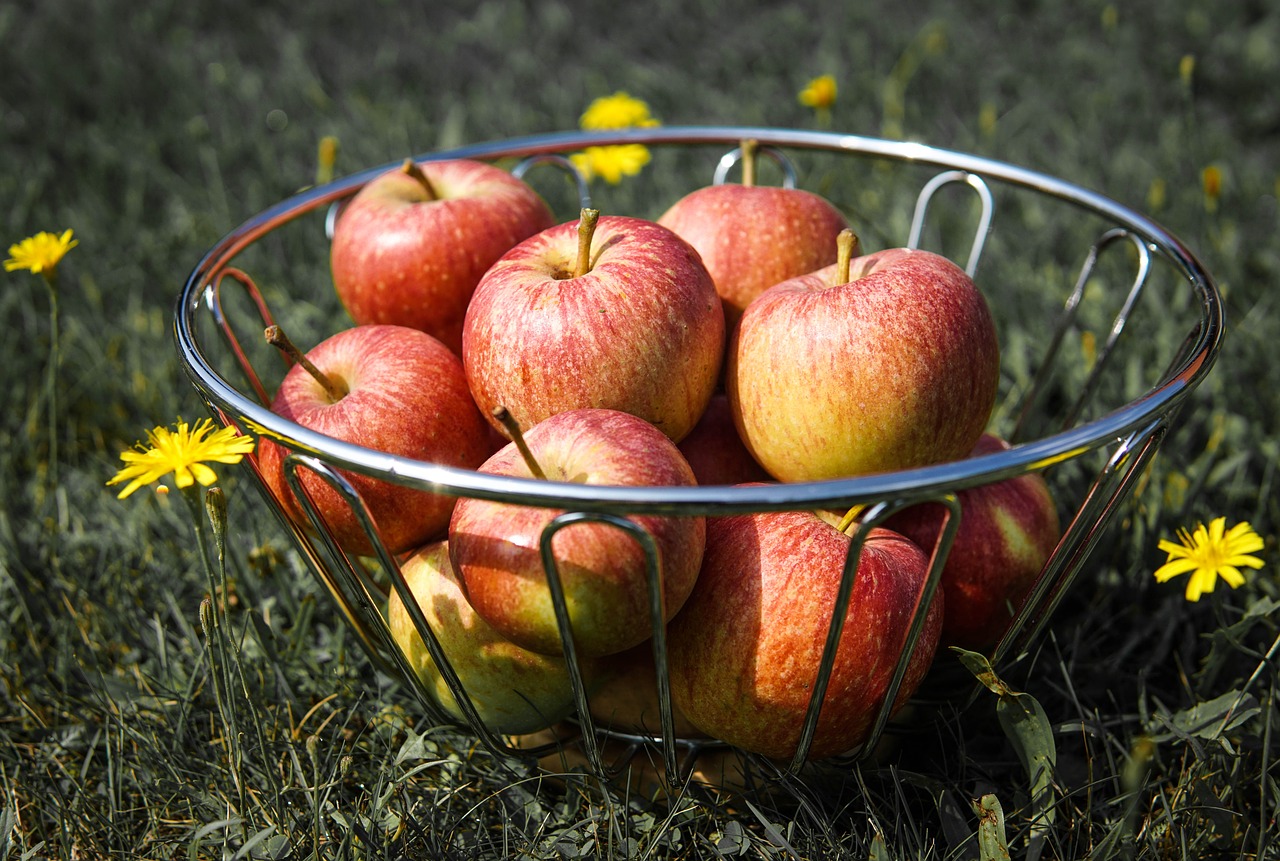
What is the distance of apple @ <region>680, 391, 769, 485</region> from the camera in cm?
160

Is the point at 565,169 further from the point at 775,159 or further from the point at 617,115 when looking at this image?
the point at 617,115

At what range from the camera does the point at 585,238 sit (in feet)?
4.73

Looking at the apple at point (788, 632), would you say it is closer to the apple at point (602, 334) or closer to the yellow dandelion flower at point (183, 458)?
the apple at point (602, 334)

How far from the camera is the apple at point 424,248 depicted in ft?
5.54

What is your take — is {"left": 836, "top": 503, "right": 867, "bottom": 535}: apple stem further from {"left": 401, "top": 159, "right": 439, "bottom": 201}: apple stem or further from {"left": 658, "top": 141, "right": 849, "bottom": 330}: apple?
{"left": 401, "top": 159, "right": 439, "bottom": 201}: apple stem

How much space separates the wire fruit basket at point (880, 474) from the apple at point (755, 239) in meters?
0.30

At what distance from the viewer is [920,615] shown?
1193mm

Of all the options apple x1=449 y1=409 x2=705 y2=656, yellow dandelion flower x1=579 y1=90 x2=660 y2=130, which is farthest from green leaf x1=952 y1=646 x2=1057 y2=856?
yellow dandelion flower x1=579 y1=90 x2=660 y2=130

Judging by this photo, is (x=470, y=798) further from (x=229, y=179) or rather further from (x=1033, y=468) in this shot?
(x=229, y=179)

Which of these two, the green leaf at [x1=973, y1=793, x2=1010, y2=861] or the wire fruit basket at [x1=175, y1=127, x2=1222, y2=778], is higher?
the wire fruit basket at [x1=175, y1=127, x2=1222, y2=778]

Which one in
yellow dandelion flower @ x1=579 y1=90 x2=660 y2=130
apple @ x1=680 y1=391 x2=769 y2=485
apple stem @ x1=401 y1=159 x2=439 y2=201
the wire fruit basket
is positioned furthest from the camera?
yellow dandelion flower @ x1=579 y1=90 x2=660 y2=130

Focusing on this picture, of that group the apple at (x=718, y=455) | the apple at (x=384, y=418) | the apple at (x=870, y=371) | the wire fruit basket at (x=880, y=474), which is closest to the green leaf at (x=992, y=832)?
the wire fruit basket at (x=880, y=474)

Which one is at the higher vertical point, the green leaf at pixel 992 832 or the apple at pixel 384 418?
the apple at pixel 384 418

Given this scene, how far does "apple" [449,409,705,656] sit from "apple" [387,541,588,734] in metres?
0.11
